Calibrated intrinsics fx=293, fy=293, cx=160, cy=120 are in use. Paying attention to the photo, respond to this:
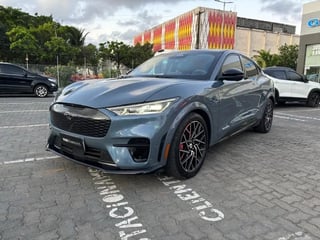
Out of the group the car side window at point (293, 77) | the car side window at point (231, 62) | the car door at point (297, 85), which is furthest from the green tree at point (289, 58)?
the car side window at point (231, 62)

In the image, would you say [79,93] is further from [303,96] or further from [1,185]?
[303,96]

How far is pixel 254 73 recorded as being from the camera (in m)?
5.51

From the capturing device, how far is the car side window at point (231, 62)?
4245mm

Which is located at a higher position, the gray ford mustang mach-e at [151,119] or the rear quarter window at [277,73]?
the rear quarter window at [277,73]

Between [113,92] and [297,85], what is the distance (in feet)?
32.2

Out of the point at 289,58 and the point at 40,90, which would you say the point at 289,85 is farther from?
the point at 289,58

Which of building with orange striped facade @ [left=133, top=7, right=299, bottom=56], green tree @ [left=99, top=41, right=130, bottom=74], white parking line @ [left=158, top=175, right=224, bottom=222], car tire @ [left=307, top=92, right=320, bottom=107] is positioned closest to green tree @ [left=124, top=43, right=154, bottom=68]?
green tree @ [left=99, top=41, right=130, bottom=74]

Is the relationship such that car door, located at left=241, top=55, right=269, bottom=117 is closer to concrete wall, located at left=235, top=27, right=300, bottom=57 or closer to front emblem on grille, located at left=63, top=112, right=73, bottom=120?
front emblem on grille, located at left=63, top=112, right=73, bottom=120

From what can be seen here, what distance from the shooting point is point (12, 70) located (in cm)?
1277

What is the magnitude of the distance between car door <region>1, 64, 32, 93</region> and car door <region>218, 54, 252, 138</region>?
10.9 metres

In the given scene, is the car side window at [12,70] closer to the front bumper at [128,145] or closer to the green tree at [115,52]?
the front bumper at [128,145]

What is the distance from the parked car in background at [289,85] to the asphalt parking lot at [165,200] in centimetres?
655

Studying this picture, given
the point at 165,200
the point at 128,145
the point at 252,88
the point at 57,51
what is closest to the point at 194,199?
the point at 165,200

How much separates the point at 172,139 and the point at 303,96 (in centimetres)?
1006
